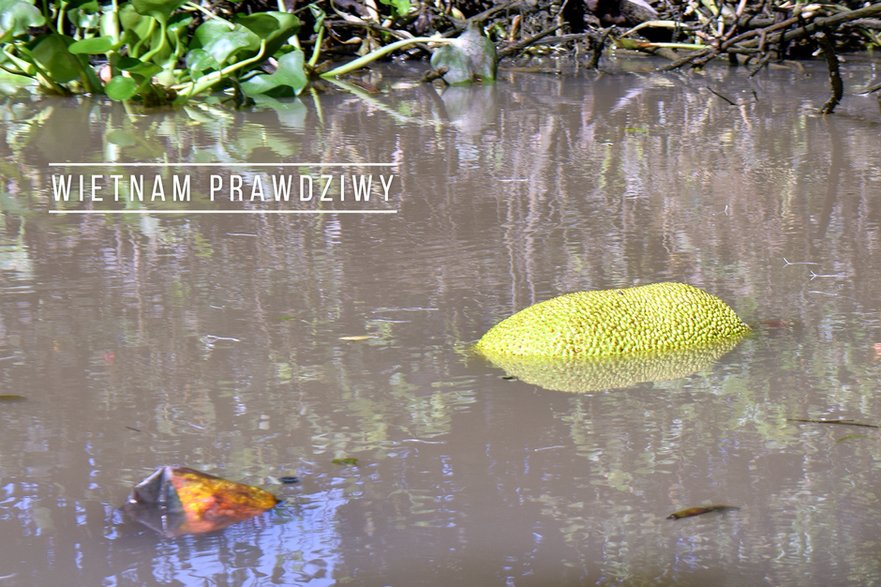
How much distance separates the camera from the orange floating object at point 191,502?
1.41 metres

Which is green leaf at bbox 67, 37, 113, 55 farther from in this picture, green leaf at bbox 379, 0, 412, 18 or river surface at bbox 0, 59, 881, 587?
green leaf at bbox 379, 0, 412, 18

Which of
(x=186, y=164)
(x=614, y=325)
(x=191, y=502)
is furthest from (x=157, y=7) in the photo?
(x=191, y=502)

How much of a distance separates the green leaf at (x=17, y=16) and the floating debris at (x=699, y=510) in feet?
12.3

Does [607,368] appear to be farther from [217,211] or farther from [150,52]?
[150,52]

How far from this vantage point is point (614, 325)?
6.75 ft

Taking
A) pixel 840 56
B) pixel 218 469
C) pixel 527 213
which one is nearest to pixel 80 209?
pixel 527 213

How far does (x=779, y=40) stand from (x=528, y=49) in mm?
2140

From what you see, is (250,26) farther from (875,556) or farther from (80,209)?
(875,556)

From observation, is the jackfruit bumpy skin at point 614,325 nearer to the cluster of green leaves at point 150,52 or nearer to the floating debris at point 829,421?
the floating debris at point 829,421

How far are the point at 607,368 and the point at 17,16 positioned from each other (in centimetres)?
336

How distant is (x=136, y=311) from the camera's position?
7.39 ft

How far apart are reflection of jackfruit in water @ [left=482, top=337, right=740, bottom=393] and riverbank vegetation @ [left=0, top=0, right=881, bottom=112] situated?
2.76 m

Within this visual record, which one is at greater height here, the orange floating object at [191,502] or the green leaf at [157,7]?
the green leaf at [157,7]

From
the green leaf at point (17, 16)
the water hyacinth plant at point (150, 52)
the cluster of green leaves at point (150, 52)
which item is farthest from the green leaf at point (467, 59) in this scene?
the green leaf at point (17, 16)
